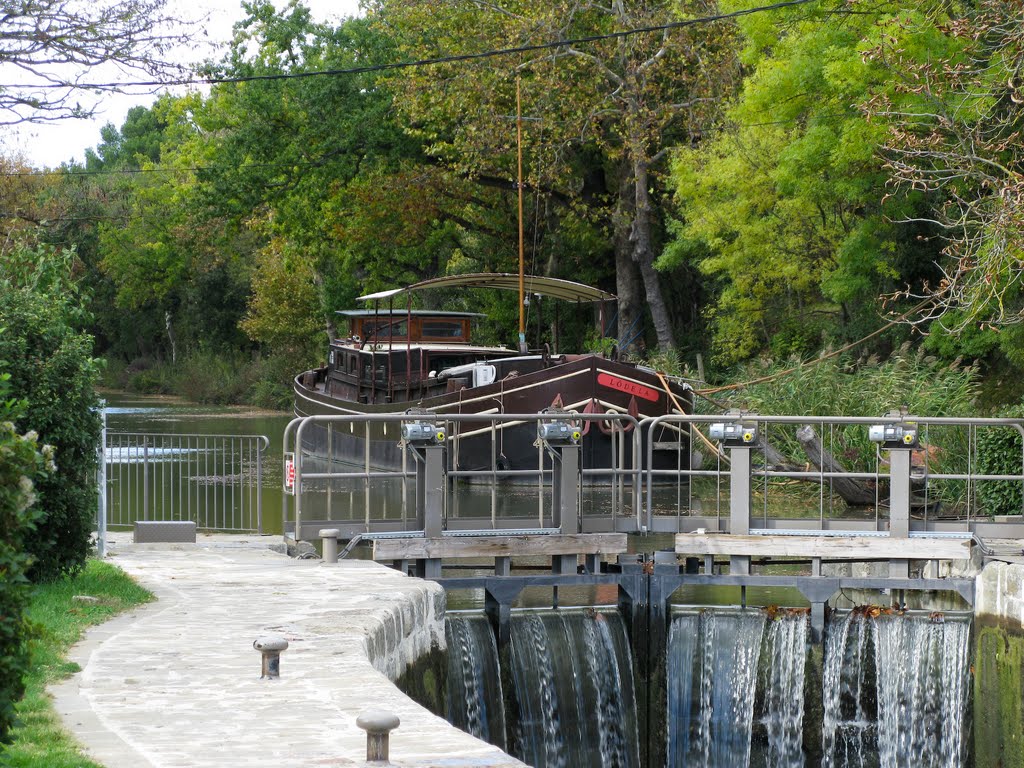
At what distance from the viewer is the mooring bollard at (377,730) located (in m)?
6.20

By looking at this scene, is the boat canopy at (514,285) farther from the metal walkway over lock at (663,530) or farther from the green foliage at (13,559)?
the green foliage at (13,559)

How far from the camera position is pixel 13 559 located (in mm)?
5871

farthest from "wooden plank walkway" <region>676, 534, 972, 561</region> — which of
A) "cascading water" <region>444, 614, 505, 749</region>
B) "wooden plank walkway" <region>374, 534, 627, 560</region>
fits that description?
"cascading water" <region>444, 614, 505, 749</region>

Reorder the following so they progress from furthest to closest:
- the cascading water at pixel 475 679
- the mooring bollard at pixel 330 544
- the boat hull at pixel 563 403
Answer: the boat hull at pixel 563 403, the mooring bollard at pixel 330 544, the cascading water at pixel 475 679

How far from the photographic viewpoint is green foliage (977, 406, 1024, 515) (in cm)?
1678

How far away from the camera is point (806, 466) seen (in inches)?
917

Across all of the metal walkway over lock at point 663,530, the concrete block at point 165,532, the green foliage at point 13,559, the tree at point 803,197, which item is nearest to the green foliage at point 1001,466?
the metal walkway over lock at point 663,530

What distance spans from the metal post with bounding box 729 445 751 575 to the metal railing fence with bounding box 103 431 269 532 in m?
5.11

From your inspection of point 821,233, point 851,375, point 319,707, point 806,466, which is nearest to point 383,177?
point 821,233

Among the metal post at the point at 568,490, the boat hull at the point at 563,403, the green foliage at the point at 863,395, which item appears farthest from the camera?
the boat hull at the point at 563,403

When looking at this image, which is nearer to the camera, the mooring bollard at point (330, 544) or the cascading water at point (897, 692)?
the cascading water at point (897, 692)

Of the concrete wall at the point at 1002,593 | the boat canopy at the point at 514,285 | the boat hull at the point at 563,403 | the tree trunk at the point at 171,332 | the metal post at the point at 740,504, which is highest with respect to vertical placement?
the tree trunk at the point at 171,332

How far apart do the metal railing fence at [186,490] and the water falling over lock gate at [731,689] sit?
3771mm

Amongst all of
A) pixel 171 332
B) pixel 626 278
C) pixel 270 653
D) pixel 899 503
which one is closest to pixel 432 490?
pixel 899 503
